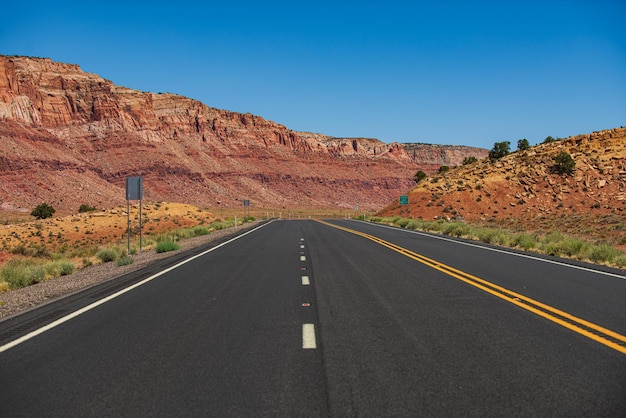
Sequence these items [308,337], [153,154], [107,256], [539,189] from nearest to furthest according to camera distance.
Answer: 1. [308,337]
2. [107,256]
3. [539,189]
4. [153,154]

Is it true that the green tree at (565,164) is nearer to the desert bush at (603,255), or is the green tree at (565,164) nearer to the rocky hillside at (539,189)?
the rocky hillside at (539,189)

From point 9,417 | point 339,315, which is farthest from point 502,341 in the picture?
point 9,417

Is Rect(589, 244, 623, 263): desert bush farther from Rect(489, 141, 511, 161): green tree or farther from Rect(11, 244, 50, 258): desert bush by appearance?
Rect(489, 141, 511, 161): green tree

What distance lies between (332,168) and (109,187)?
74.2m

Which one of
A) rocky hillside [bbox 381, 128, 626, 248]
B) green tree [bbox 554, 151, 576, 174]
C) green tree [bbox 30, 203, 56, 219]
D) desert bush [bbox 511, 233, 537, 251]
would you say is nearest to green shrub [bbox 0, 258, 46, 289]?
desert bush [bbox 511, 233, 537, 251]

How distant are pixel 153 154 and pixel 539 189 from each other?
277 ft

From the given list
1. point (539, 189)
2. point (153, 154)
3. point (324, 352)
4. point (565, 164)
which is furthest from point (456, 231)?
point (153, 154)

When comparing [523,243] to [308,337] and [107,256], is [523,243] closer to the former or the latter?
[107,256]

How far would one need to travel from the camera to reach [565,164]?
181 feet

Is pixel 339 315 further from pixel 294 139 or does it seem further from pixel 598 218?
pixel 294 139

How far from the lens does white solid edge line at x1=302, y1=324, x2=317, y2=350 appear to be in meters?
5.77

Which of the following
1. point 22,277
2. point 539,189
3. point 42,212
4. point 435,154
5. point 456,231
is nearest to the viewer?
point 22,277

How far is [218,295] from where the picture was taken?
947 cm

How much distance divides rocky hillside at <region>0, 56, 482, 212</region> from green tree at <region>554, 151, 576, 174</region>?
228 feet
